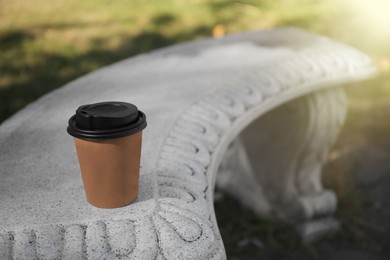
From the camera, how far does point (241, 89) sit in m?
1.81

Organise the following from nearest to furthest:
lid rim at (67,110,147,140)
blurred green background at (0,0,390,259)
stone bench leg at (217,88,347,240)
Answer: lid rim at (67,110,147,140), stone bench leg at (217,88,347,240), blurred green background at (0,0,390,259)

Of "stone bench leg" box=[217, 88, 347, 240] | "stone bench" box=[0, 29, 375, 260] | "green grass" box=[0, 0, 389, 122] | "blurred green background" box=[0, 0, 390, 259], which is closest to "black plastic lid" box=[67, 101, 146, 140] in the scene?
"stone bench" box=[0, 29, 375, 260]

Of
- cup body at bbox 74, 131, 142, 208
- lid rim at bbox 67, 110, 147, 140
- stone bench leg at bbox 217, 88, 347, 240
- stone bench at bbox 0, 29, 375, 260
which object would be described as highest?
lid rim at bbox 67, 110, 147, 140

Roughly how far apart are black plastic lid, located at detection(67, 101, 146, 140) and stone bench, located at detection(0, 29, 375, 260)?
20cm

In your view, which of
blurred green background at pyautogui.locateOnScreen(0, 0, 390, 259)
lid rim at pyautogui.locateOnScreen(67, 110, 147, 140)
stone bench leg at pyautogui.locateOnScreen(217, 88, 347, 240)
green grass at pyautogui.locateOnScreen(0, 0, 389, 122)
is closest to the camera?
lid rim at pyautogui.locateOnScreen(67, 110, 147, 140)

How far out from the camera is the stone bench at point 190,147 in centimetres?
97

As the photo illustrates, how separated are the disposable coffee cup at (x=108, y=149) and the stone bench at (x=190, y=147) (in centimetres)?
5

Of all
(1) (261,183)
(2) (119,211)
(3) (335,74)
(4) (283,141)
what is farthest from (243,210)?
(2) (119,211)

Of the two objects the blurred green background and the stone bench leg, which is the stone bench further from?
the blurred green background

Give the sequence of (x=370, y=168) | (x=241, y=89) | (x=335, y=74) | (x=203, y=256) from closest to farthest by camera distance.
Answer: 1. (x=203, y=256)
2. (x=241, y=89)
3. (x=335, y=74)
4. (x=370, y=168)

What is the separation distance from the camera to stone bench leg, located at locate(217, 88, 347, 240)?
7.84 feet

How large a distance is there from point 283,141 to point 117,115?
→ 1756mm

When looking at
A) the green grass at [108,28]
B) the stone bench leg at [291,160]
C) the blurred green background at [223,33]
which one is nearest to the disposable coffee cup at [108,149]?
the stone bench leg at [291,160]

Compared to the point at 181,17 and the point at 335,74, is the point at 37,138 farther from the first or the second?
the point at 181,17
